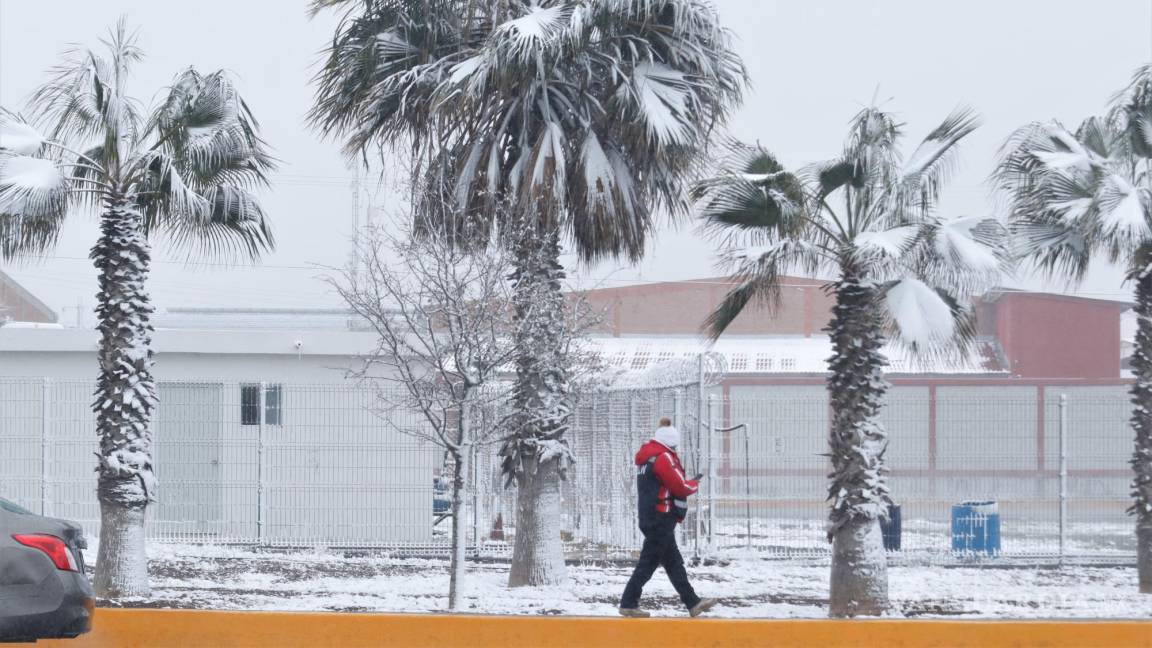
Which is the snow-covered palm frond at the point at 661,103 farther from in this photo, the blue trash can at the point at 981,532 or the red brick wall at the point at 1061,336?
the red brick wall at the point at 1061,336

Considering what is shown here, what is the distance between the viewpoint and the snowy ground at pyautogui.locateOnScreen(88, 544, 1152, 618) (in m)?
12.2

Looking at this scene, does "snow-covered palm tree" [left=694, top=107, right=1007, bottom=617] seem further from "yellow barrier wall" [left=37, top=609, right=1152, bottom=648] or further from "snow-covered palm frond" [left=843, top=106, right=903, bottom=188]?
"yellow barrier wall" [left=37, top=609, right=1152, bottom=648]

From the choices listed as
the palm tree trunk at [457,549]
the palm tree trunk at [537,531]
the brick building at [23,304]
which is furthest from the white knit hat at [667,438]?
the brick building at [23,304]

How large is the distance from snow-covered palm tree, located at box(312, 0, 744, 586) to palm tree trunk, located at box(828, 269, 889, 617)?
98.2 inches

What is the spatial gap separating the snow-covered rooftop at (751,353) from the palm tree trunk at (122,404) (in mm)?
24423

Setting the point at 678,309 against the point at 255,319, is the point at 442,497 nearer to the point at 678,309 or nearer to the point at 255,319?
the point at 255,319

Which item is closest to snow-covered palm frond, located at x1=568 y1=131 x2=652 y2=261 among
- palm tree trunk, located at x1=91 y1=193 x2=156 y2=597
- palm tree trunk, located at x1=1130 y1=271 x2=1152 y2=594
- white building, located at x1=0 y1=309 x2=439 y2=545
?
white building, located at x1=0 y1=309 x2=439 y2=545

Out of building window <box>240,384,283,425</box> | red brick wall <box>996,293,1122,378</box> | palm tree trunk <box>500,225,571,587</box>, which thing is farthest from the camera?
red brick wall <box>996,293,1122,378</box>

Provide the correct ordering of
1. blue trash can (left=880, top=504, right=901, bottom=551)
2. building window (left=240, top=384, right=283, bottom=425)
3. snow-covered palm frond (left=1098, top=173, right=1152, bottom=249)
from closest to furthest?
1. snow-covered palm frond (left=1098, top=173, right=1152, bottom=249)
2. blue trash can (left=880, top=504, right=901, bottom=551)
3. building window (left=240, top=384, right=283, bottom=425)

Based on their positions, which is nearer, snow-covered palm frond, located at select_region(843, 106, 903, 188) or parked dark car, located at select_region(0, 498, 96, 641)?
parked dark car, located at select_region(0, 498, 96, 641)

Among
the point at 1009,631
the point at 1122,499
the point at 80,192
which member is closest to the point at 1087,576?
the point at 1122,499

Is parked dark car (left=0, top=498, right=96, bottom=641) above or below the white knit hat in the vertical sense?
below

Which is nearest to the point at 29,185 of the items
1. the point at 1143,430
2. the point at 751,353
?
the point at 1143,430

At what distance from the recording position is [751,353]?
41.8m
